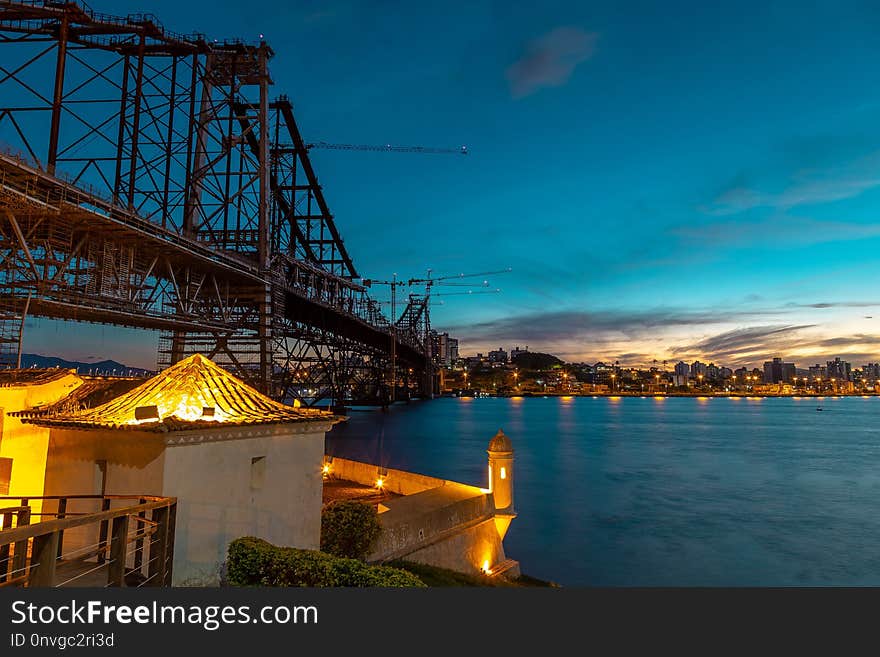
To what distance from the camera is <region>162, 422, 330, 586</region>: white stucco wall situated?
6582mm

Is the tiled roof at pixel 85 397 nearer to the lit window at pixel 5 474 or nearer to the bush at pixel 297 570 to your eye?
the lit window at pixel 5 474

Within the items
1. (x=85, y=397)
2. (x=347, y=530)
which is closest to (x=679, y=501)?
(x=347, y=530)

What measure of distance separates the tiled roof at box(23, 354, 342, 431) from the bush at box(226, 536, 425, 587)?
166cm

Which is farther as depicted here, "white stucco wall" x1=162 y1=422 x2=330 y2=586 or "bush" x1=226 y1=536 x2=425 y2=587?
"bush" x1=226 y1=536 x2=425 y2=587

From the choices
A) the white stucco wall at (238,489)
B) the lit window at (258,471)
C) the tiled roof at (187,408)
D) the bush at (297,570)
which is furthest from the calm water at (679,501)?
the tiled roof at (187,408)

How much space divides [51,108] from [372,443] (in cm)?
3919

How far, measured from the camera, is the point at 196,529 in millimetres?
6723

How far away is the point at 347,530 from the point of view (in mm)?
10906

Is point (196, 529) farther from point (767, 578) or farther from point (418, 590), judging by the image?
point (767, 578)

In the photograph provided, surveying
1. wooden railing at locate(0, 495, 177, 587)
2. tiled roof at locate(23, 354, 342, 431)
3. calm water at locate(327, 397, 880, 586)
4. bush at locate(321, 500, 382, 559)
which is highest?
tiled roof at locate(23, 354, 342, 431)

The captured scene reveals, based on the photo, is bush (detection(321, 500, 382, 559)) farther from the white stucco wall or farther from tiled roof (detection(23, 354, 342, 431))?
tiled roof (detection(23, 354, 342, 431))

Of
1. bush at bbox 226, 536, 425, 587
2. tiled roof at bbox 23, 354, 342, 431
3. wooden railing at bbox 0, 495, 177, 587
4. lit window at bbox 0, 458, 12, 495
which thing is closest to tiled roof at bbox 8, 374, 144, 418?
lit window at bbox 0, 458, 12, 495

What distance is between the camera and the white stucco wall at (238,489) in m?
6.58

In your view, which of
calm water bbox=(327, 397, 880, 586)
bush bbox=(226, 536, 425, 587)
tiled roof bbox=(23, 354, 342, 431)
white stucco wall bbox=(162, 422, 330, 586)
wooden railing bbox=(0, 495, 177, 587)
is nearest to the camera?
wooden railing bbox=(0, 495, 177, 587)
